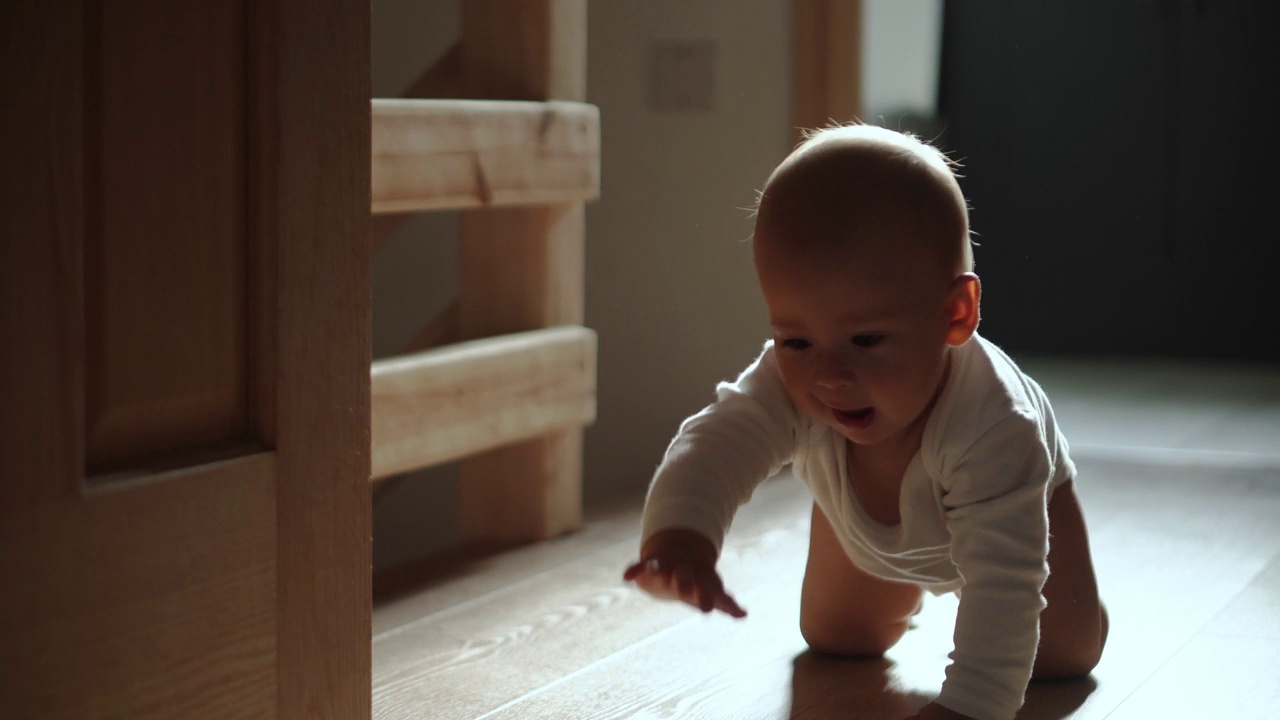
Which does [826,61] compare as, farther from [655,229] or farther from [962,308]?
[962,308]

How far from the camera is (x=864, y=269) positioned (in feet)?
3.39

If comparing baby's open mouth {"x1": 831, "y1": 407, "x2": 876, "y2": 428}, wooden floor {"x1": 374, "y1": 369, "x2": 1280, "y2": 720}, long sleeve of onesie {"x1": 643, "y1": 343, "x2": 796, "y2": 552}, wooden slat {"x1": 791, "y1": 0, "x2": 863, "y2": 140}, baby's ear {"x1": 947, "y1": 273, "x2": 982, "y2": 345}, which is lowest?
wooden floor {"x1": 374, "y1": 369, "x2": 1280, "y2": 720}

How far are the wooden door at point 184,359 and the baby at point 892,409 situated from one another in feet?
0.77

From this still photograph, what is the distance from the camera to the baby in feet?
3.36

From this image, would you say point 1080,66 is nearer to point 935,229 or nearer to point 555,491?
point 555,491

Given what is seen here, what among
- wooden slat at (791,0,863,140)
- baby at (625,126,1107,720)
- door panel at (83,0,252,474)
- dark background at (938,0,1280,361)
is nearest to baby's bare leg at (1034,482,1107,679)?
baby at (625,126,1107,720)

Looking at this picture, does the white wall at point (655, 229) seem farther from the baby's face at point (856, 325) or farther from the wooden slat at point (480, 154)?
the baby's face at point (856, 325)

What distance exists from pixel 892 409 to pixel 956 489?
0.08 metres

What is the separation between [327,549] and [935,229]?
1.67ft

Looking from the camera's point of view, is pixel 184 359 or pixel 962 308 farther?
pixel 962 308

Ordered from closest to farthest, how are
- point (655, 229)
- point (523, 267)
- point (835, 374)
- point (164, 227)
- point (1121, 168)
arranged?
point (164, 227), point (835, 374), point (523, 267), point (655, 229), point (1121, 168)

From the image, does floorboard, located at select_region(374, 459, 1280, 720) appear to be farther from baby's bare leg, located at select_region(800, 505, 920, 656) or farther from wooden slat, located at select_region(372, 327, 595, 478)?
wooden slat, located at select_region(372, 327, 595, 478)

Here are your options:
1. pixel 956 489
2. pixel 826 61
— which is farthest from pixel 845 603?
pixel 826 61

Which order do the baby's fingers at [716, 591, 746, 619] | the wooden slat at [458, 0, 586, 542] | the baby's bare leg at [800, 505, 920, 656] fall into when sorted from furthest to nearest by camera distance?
the wooden slat at [458, 0, 586, 542] < the baby's bare leg at [800, 505, 920, 656] < the baby's fingers at [716, 591, 746, 619]
